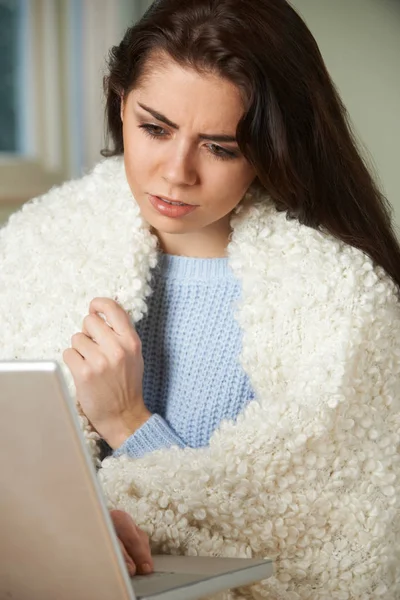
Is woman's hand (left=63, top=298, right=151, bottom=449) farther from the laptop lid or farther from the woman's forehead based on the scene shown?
the laptop lid

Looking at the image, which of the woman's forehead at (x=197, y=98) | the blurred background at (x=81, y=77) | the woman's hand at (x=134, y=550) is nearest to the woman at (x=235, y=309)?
the woman's forehead at (x=197, y=98)

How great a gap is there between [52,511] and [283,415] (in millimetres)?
499

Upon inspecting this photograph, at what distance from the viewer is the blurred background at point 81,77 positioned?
2150 mm

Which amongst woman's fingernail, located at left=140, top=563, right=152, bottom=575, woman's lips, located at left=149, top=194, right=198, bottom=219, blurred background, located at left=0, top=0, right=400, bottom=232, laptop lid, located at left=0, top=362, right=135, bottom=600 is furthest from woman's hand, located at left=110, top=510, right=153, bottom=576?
blurred background, located at left=0, top=0, right=400, bottom=232

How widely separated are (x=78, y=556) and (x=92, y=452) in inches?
22.2

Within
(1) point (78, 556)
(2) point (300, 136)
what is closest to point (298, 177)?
(2) point (300, 136)

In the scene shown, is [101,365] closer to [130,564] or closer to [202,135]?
[202,135]

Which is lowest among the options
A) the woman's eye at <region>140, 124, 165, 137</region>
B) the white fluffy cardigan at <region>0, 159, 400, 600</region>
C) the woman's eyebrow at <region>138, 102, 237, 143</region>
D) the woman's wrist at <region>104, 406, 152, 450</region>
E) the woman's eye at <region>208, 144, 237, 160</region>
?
the woman's wrist at <region>104, 406, 152, 450</region>

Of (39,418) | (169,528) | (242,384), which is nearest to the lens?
(39,418)

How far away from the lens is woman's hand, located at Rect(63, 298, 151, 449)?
1.31 m

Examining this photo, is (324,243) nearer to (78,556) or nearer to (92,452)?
(92,452)

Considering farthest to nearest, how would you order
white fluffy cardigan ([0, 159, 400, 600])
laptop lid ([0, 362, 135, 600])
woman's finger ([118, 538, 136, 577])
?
1. white fluffy cardigan ([0, 159, 400, 600])
2. woman's finger ([118, 538, 136, 577])
3. laptop lid ([0, 362, 135, 600])

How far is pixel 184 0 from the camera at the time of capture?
1308 mm

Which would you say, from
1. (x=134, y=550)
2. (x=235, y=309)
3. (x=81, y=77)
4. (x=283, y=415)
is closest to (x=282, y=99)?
(x=235, y=309)
